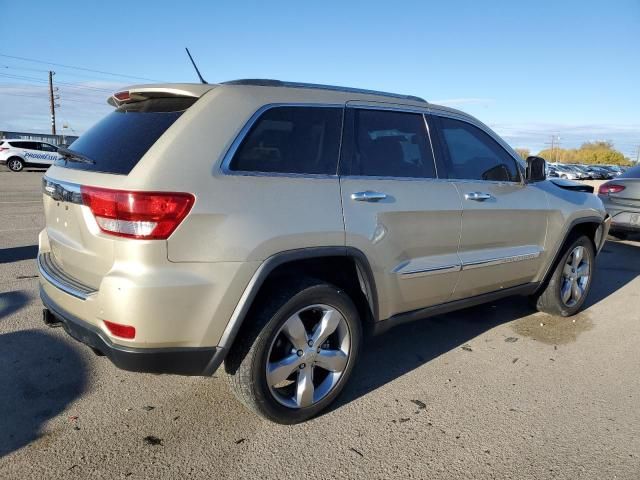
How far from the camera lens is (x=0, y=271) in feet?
17.6

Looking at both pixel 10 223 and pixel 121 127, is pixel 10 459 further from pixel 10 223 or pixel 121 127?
pixel 10 223

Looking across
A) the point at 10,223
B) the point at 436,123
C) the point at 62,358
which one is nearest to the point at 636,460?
the point at 436,123

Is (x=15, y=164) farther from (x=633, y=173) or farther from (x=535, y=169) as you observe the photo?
(x=535, y=169)

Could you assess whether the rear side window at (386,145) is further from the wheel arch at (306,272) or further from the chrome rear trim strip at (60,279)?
the chrome rear trim strip at (60,279)

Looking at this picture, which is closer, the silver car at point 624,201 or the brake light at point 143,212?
the brake light at point 143,212

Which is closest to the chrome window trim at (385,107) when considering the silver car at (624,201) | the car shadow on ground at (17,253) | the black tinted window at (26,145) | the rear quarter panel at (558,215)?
the rear quarter panel at (558,215)

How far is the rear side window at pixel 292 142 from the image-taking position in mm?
2588

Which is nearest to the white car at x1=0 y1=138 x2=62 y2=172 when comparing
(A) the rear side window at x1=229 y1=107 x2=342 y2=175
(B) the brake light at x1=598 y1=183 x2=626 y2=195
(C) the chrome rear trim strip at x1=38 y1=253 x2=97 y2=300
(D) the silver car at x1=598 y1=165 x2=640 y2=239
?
(B) the brake light at x1=598 y1=183 x2=626 y2=195

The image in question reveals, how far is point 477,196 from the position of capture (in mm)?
3621

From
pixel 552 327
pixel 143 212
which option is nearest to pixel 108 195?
pixel 143 212

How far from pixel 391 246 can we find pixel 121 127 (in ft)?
Result: 5.50

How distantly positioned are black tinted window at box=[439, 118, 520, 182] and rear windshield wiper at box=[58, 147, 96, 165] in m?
2.30

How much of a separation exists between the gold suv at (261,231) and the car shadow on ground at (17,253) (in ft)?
11.2

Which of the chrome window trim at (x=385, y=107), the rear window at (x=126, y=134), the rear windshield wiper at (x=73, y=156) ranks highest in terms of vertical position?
the chrome window trim at (x=385, y=107)
